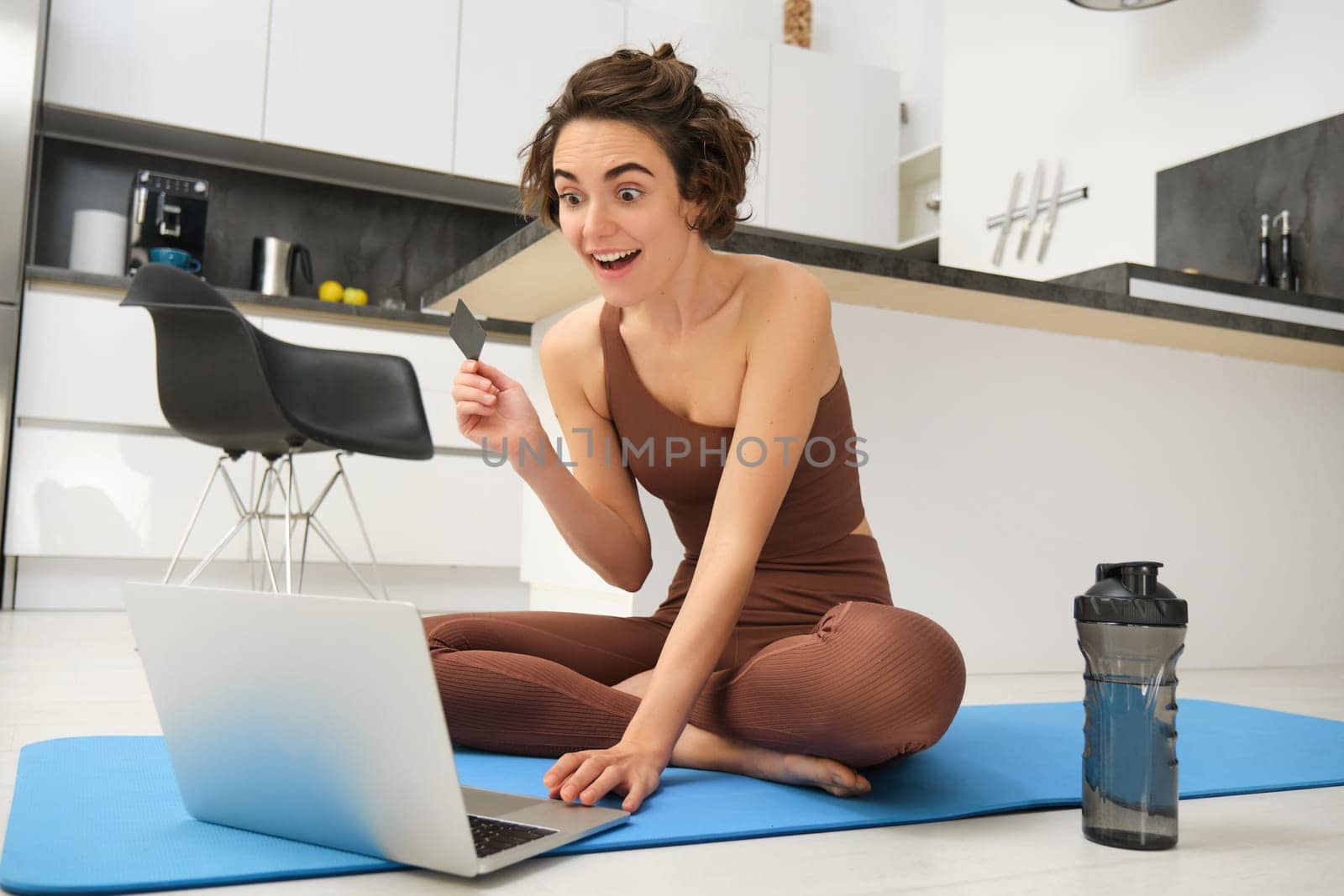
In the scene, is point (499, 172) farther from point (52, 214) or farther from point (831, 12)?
point (831, 12)

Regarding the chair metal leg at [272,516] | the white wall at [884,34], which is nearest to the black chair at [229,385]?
the chair metal leg at [272,516]

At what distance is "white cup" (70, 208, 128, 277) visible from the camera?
385 cm

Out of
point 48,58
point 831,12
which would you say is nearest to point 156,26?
point 48,58

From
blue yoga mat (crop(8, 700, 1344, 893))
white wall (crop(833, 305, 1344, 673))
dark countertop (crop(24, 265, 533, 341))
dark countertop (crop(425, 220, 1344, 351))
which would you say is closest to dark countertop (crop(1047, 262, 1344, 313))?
dark countertop (crop(425, 220, 1344, 351))

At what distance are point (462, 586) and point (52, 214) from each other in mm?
1988

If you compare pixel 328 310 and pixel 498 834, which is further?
pixel 328 310

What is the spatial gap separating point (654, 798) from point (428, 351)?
294 cm

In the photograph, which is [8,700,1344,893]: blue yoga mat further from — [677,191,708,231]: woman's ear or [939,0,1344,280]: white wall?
[939,0,1344,280]: white wall

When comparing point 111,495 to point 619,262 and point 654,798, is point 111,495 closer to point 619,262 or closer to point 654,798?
point 619,262

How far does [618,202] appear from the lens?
1276 millimetres

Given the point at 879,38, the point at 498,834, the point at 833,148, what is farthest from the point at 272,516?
the point at 879,38

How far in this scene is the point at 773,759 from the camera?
125 centimetres

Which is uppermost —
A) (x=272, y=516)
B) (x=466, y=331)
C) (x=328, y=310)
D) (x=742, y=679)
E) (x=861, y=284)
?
(x=328, y=310)

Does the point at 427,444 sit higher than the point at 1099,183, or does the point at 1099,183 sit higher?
the point at 1099,183
